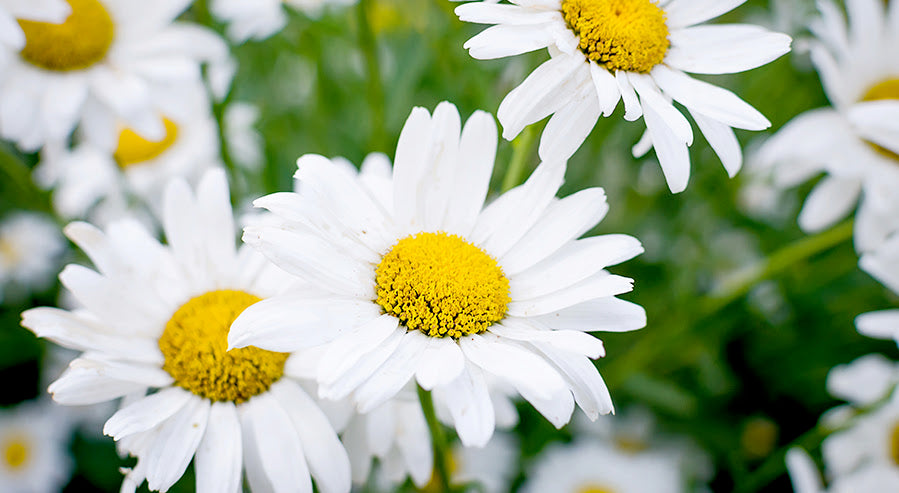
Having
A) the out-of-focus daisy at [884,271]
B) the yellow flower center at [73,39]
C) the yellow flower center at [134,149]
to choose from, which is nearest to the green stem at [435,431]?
the out-of-focus daisy at [884,271]

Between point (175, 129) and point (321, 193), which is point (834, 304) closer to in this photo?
point (321, 193)

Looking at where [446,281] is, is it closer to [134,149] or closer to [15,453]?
[134,149]

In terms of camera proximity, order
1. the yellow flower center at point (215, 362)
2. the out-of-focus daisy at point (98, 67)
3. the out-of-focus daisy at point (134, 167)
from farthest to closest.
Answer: the out-of-focus daisy at point (134, 167) → the out-of-focus daisy at point (98, 67) → the yellow flower center at point (215, 362)

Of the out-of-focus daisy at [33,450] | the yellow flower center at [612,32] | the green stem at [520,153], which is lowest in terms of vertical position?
the out-of-focus daisy at [33,450]

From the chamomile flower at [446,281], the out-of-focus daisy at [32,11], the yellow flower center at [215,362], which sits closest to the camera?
the chamomile flower at [446,281]

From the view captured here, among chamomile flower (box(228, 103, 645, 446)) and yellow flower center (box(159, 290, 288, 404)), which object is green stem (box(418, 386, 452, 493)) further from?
yellow flower center (box(159, 290, 288, 404))

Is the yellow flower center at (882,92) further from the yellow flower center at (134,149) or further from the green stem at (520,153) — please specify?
the yellow flower center at (134,149)

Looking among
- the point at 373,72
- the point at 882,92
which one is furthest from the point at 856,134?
the point at 373,72
